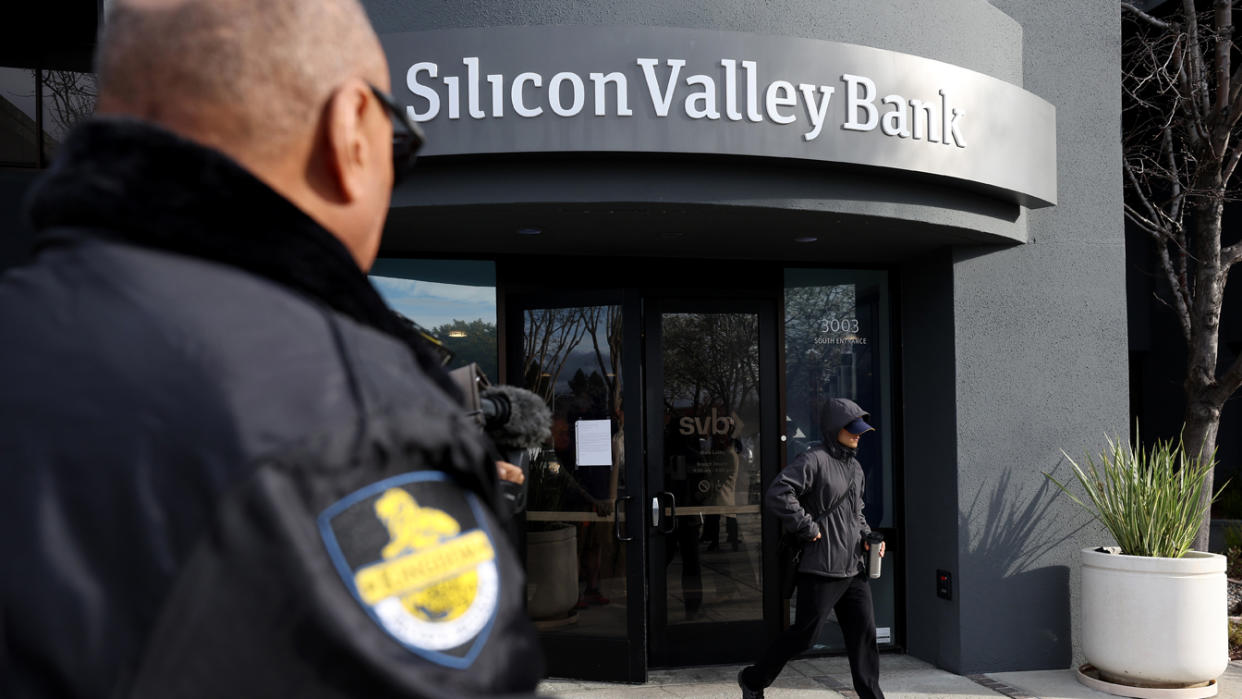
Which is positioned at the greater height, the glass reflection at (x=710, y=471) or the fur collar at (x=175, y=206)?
the fur collar at (x=175, y=206)

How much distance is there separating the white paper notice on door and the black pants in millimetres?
1577

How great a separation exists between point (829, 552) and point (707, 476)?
143 cm

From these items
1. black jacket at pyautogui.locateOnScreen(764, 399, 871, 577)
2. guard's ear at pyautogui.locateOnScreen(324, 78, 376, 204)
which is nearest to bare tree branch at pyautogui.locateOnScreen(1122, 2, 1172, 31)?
black jacket at pyautogui.locateOnScreen(764, 399, 871, 577)

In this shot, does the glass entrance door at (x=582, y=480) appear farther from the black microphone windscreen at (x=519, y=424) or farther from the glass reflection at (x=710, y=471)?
the black microphone windscreen at (x=519, y=424)

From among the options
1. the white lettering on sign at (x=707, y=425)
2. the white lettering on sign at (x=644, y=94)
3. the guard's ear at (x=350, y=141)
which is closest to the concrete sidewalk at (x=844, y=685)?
the white lettering on sign at (x=707, y=425)

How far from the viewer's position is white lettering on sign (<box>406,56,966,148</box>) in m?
5.00

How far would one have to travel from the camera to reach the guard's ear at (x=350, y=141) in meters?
0.90

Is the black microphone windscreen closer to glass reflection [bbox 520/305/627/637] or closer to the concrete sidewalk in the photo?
the concrete sidewalk

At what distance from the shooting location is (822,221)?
5.72m

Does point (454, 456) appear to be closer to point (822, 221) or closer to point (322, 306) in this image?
point (322, 306)

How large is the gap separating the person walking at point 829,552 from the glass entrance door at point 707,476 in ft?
3.56

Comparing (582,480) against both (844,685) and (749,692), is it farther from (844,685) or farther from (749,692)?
(844,685)

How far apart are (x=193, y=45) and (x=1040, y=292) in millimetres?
6725

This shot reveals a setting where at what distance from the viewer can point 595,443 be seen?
21.4 ft
